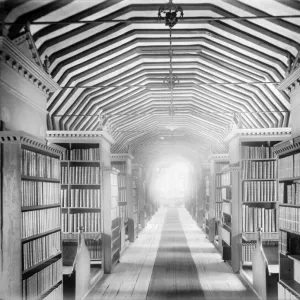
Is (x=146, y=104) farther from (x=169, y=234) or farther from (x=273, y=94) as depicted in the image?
(x=169, y=234)

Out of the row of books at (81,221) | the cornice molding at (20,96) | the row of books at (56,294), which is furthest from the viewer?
the row of books at (81,221)

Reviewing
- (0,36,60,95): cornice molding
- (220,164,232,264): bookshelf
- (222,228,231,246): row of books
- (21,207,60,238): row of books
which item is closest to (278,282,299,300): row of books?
(21,207,60,238): row of books

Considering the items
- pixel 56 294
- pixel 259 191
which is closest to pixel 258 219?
pixel 259 191

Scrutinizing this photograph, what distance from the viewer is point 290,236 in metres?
5.77

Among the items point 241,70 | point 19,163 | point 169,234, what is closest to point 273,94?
point 241,70

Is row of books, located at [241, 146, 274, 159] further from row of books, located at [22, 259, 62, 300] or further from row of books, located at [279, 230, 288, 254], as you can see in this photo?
row of books, located at [22, 259, 62, 300]

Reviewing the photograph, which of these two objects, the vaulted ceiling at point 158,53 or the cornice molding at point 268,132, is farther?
the cornice molding at point 268,132

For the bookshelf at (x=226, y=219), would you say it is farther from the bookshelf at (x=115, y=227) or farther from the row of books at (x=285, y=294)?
the row of books at (x=285, y=294)

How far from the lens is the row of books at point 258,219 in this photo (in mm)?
9035

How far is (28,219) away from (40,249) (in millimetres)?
547

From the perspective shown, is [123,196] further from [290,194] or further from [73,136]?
[290,194]

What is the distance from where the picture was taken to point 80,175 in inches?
372

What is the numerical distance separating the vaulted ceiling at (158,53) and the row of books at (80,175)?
159 centimetres

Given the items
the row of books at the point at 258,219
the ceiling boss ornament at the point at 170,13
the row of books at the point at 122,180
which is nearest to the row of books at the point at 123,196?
the row of books at the point at 122,180
